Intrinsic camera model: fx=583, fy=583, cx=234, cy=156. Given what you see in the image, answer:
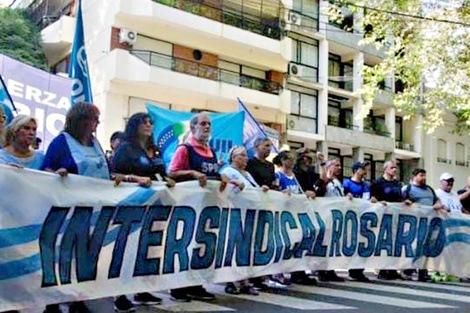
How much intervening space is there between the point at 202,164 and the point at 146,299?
4.75 ft

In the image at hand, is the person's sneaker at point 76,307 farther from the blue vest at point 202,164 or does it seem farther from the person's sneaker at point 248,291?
the person's sneaker at point 248,291

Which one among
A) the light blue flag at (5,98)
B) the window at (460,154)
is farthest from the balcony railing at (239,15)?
the window at (460,154)

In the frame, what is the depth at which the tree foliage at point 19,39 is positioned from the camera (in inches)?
859

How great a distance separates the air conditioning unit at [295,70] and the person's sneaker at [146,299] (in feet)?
75.6

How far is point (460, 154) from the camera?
37.2 metres

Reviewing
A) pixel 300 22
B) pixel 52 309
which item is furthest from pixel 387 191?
pixel 300 22

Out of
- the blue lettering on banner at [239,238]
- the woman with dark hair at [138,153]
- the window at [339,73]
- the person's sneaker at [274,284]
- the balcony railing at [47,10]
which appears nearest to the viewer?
the woman with dark hair at [138,153]

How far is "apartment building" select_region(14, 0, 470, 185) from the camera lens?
21828mm

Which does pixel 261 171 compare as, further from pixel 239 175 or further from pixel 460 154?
pixel 460 154

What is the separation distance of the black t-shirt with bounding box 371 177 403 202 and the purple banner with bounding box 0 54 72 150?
482cm

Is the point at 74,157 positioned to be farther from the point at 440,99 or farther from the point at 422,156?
the point at 422,156

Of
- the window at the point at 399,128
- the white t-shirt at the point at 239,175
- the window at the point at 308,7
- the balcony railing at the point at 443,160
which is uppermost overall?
the window at the point at 308,7

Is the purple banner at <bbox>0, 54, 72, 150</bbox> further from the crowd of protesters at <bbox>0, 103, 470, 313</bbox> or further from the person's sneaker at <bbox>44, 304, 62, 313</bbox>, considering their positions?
the person's sneaker at <bbox>44, 304, 62, 313</bbox>

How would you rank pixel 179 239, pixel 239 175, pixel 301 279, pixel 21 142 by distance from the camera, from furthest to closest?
pixel 301 279 → pixel 239 175 → pixel 179 239 → pixel 21 142
